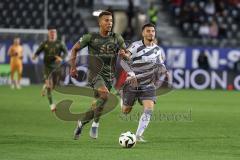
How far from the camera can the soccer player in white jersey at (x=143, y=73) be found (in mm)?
13742

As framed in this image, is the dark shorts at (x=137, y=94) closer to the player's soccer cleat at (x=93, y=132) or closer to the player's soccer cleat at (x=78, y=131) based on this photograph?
the player's soccer cleat at (x=93, y=132)

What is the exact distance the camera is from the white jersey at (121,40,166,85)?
14.0 meters

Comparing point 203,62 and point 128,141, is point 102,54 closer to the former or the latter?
point 128,141

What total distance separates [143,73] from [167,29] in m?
25.9

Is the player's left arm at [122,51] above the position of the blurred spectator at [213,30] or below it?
above

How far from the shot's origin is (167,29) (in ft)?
131

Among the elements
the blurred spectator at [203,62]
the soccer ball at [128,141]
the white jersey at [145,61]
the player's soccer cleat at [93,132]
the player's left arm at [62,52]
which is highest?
the white jersey at [145,61]

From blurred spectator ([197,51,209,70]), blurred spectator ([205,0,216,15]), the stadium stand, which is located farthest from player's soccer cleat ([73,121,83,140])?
blurred spectator ([205,0,216,15])

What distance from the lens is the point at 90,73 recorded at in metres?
14.1

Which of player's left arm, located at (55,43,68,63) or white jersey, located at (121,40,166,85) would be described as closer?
white jersey, located at (121,40,166,85)

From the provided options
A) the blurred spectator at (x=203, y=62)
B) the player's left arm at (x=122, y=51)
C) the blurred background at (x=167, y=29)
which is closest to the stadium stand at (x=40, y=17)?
the blurred background at (x=167, y=29)

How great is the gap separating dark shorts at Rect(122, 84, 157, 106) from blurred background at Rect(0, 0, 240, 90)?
1976cm

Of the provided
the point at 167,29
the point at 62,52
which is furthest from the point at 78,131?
the point at 167,29

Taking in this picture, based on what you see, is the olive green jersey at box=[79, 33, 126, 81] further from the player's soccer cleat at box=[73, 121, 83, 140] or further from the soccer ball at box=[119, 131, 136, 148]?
the soccer ball at box=[119, 131, 136, 148]
